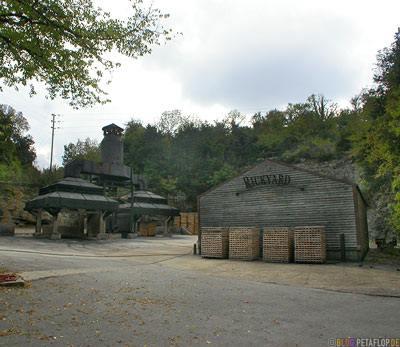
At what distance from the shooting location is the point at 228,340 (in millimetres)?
5141

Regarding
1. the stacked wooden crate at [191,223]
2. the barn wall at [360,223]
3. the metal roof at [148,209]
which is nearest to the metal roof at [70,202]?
the metal roof at [148,209]

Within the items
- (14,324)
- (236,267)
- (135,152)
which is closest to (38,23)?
(14,324)

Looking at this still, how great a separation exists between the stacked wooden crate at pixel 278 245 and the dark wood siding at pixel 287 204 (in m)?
1.75

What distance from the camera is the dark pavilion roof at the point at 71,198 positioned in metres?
26.0

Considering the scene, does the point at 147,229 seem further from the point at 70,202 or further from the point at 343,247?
the point at 343,247

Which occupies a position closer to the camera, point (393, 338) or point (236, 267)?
point (393, 338)

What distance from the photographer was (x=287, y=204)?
18281mm

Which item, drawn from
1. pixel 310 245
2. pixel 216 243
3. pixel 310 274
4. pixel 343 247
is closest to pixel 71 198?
pixel 216 243

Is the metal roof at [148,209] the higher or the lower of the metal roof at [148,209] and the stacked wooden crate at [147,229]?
the higher

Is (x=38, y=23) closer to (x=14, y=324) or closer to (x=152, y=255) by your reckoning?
(x=14, y=324)

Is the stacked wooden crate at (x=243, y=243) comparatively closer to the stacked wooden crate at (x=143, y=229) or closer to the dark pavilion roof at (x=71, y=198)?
the dark pavilion roof at (x=71, y=198)

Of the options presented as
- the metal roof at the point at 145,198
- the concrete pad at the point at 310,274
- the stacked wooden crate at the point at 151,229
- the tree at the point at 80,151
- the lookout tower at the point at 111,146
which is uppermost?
the tree at the point at 80,151

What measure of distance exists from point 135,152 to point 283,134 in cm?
2914

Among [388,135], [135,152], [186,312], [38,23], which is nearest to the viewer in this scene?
[186,312]
